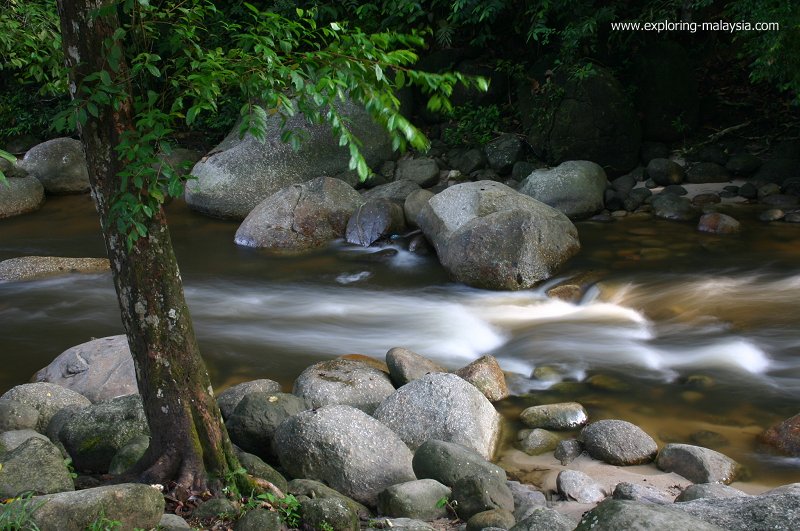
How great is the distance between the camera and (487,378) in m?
6.45

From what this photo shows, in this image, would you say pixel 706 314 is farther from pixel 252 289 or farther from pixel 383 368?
pixel 252 289

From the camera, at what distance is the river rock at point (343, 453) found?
15.5 ft

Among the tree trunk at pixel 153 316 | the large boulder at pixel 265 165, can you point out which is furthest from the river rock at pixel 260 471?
the large boulder at pixel 265 165

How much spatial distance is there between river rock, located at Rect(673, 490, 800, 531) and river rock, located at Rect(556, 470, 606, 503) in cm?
149

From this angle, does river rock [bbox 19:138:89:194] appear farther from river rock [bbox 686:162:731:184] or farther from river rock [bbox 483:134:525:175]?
river rock [bbox 686:162:731:184]

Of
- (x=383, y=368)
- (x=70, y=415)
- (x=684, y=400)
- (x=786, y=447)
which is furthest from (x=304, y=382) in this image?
(x=786, y=447)

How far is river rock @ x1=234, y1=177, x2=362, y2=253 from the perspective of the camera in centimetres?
1066

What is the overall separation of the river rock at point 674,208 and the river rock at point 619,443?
5743 mm

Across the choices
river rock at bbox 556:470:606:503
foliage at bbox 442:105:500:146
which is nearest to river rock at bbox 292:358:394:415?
river rock at bbox 556:470:606:503

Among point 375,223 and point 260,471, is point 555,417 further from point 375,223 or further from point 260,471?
point 375,223

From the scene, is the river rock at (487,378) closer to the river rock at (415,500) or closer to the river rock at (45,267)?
the river rock at (415,500)

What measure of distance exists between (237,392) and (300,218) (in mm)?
5056

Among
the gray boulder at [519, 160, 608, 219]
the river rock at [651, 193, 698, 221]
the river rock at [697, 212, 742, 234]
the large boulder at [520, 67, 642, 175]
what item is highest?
the large boulder at [520, 67, 642, 175]

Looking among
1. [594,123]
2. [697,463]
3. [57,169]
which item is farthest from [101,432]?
[57,169]
